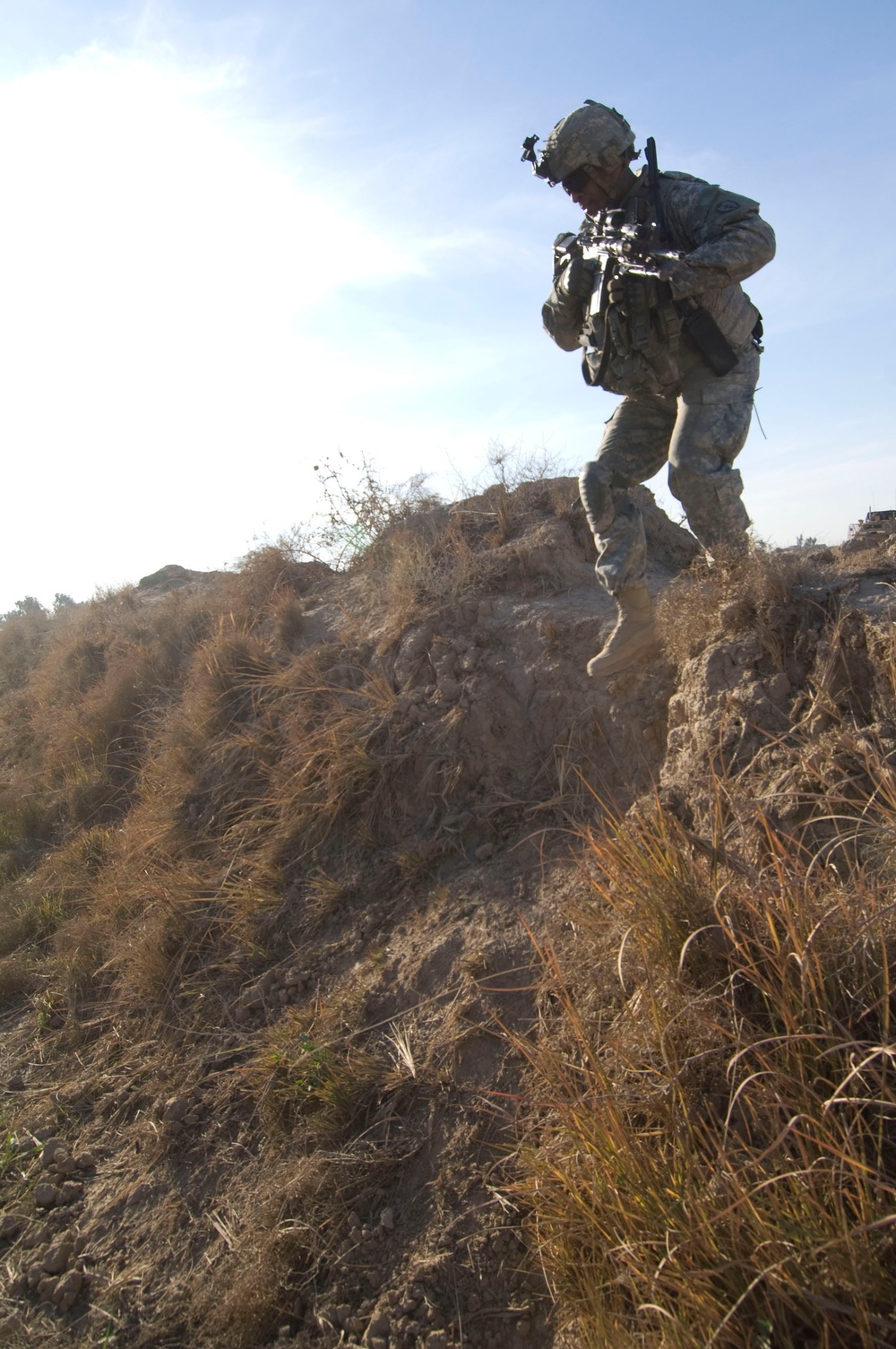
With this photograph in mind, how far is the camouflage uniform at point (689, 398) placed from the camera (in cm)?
315

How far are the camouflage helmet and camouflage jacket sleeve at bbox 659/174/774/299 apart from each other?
0.27 meters

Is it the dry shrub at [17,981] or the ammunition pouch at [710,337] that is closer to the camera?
the ammunition pouch at [710,337]

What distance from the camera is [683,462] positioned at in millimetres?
3248

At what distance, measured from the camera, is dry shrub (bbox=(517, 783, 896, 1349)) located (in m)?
1.37

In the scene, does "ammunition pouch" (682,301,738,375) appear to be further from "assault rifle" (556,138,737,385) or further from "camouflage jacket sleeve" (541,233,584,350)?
"camouflage jacket sleeve" (541,233,584,350)

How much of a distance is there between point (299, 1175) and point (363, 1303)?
43 centimetres

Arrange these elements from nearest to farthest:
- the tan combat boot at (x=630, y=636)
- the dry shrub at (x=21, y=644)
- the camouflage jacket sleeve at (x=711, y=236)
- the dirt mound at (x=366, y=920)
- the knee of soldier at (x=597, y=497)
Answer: the dirt mound at (x=366, y=920) < the camouflage jacket sleeve at (x=711, y=236) < the tan combat boot at (x=630, y=636) < the knee of soldier at (x=597, y=497) < the dry shrub at (x=21, y=644)

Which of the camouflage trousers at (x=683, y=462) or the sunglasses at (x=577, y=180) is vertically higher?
the sunglasses at (x=577, y=180)

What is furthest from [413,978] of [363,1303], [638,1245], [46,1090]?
[46,1090]

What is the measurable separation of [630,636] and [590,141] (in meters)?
2.03

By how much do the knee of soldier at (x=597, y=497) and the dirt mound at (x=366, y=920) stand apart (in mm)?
426

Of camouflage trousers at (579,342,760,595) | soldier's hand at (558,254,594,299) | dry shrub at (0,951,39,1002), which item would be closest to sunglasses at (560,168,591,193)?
soldier's hand at (558,254,594,299)

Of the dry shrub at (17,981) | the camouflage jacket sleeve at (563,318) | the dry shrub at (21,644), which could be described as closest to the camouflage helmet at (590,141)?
the camouflage jacket sleeve at (563,318)

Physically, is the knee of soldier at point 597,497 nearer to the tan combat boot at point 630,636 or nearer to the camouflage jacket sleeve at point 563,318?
the tan combat boot at point 630,636
